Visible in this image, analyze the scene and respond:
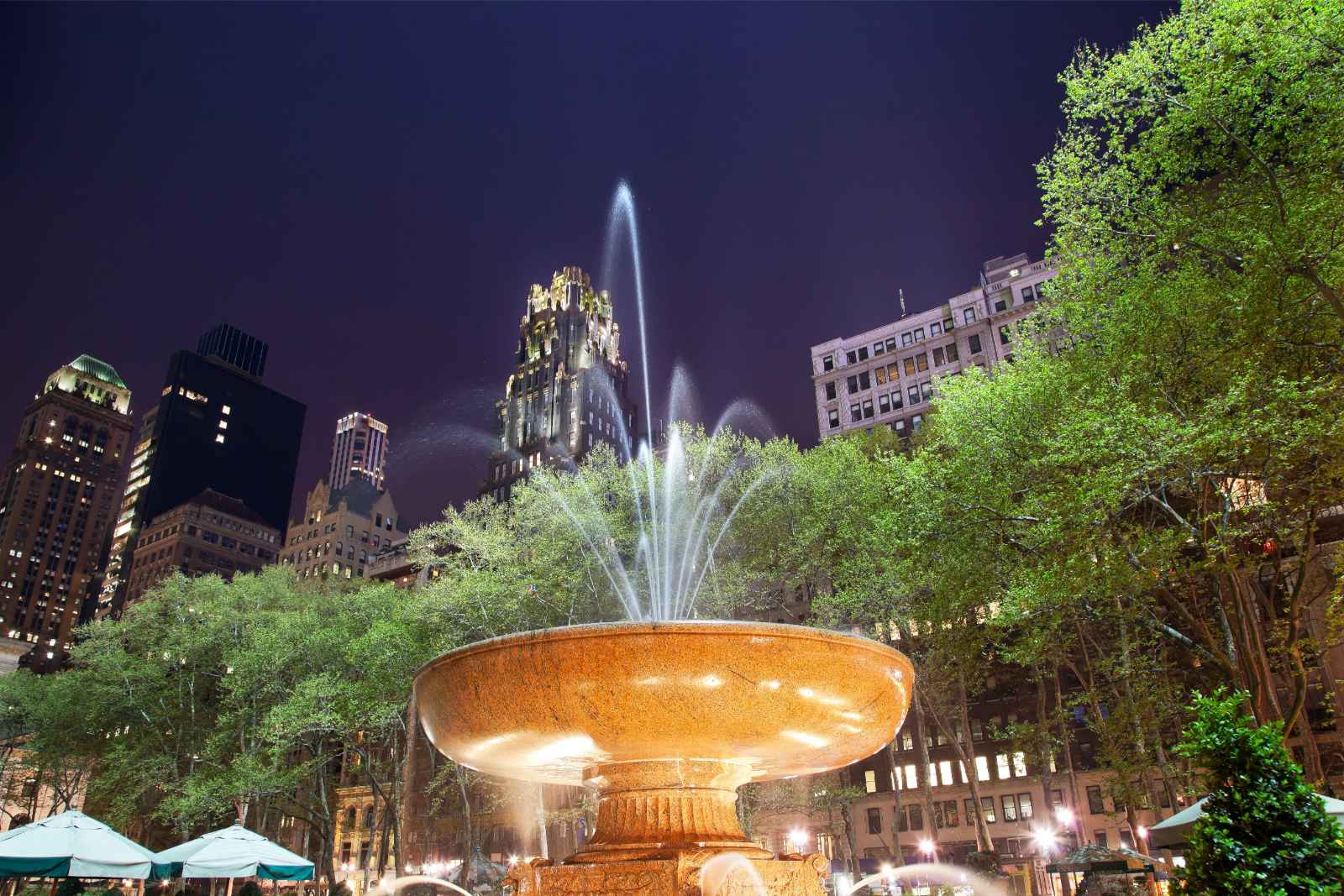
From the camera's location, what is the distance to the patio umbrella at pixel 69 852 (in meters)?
13.4

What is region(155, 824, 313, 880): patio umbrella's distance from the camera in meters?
15.2

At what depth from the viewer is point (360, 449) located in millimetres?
153750

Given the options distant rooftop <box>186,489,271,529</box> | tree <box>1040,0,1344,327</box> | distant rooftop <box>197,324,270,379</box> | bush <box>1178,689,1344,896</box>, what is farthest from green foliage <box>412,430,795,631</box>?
distant rooftop <box>197,324,270,379</box>

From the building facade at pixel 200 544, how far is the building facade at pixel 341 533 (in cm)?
2009

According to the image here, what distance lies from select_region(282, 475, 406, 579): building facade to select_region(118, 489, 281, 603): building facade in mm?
20095

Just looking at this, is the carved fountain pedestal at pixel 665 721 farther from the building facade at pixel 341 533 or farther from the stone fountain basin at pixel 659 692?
the building facade at pixel 341 533

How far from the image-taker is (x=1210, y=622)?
894 inches

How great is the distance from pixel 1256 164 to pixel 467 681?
15855mm

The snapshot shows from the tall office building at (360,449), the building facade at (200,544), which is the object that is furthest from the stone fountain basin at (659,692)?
the tall office building at (360,449)

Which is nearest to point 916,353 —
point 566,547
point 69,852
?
point 566,547

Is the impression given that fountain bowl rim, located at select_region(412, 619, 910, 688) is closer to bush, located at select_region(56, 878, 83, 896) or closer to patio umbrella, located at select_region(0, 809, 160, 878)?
patio umbrella, located at select_region(0, 809, 160, 878)

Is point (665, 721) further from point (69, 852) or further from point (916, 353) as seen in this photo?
point (916, 353)

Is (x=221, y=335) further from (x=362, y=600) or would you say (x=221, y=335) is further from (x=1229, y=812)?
(x=1229, y=812)

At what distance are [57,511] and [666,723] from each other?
525ft
